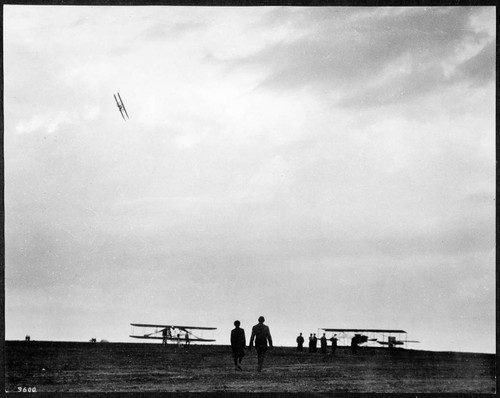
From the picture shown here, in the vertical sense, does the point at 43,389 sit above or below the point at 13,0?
below

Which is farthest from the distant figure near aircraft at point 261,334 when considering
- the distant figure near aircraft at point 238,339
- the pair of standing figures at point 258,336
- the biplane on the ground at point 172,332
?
the biplane on the ground at point 172,332

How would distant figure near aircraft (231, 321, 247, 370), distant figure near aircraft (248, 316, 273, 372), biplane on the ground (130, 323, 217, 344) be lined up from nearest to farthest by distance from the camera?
distant figure near aircraft (248, 316, 273, 372) → distant figure near aircraft (231, 321, 247, 370) → biplane on the ground (130, 323, 217, 344)

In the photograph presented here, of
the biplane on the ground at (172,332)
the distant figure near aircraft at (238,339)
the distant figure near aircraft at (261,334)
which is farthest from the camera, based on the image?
the biplane on the ground at (172,332)

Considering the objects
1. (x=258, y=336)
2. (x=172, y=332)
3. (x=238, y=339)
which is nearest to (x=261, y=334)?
(x=258, y=336)

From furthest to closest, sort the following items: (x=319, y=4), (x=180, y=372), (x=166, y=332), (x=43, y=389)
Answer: (x=166, y=332) < (x=180, y=372) < (x=43, y=389) < (x=319, y=4)

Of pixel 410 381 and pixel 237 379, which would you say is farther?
pixel 410 381

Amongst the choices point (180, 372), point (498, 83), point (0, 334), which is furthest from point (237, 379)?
point (498, 83)

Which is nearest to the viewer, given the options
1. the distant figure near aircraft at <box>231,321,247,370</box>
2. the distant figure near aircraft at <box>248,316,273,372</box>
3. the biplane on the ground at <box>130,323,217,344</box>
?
the distant figure near aircraft at <box>248,316,273,372</box>

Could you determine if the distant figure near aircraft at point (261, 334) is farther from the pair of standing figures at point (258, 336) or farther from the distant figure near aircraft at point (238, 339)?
the distant figure near aircraft at point (238, 339)

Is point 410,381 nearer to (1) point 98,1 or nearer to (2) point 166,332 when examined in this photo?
(1) point 98,1

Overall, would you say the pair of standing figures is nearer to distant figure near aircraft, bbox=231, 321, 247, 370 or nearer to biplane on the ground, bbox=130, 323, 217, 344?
distant figure near aircraft, bbox=231, 321, 247, 370

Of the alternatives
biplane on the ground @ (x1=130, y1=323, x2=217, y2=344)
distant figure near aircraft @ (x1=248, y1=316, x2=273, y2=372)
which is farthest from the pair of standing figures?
biplane on the ground @ (x1=130, y1=323, x2=217, y2=344)
